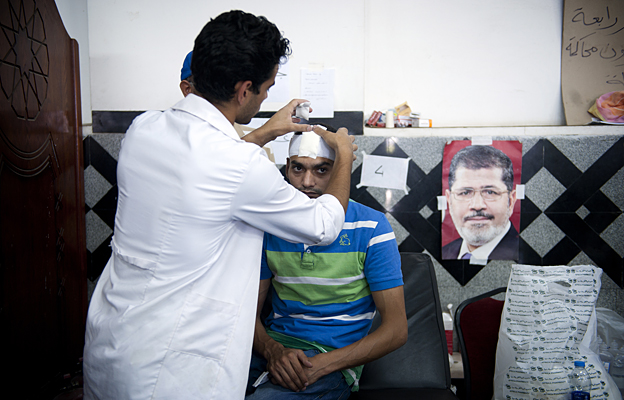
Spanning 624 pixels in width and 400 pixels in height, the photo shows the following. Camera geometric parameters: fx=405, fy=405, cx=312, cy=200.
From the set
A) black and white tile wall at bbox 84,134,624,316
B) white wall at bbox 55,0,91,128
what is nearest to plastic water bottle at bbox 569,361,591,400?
black and white tile wall at bbox 84,134,624,316

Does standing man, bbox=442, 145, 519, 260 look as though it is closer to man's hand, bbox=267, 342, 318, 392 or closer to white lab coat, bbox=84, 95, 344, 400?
man's hand, bbox=267, 342, 318, 392

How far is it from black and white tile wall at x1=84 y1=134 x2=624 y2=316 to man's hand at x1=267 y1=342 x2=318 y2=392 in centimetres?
105

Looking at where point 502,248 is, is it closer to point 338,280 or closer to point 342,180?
point 338,280

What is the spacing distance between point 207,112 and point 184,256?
34 centimetres

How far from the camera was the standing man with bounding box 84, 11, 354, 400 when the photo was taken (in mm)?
889

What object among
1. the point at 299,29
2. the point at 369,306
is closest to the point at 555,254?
the point at 369,306

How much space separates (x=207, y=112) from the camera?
96 cm

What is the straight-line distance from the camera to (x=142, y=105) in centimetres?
218

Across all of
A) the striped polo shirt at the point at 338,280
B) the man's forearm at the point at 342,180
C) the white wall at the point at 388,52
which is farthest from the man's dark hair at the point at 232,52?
the white wall at the point at 388,52

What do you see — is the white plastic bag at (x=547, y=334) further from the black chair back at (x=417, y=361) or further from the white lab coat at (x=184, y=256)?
the white lab coat at (x=184, y=256)

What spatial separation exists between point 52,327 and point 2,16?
4.23 feet

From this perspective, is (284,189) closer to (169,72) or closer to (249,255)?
(249,255)

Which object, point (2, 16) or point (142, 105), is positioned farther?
point (142, 105)

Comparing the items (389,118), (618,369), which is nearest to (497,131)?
(389,118)
